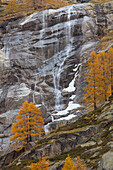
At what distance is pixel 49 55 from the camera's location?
177ft

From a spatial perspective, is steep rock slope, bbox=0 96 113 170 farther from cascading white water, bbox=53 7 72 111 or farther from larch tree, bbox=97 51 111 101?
cascading white water, bbox=53 7 72 111

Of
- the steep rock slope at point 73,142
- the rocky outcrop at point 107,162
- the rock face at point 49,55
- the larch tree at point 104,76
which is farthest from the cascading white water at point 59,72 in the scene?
the rocky outcrop at point 107,162

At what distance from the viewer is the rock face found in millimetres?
44625

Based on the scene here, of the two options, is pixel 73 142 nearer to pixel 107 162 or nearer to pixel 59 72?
pixel 107 162

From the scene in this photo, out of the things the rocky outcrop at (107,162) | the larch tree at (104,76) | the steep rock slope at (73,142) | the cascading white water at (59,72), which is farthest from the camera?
the cascading white water at (59,72)

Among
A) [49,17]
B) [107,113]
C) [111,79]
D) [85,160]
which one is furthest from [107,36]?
[85,160]

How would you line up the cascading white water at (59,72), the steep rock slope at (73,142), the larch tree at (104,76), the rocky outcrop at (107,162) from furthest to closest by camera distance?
the cascading white water at (59,72)
the larch tree at (104,76)
the steep rock slope at (73,142)
the rocky outcrop at (107,162)

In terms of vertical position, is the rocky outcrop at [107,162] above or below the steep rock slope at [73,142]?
above

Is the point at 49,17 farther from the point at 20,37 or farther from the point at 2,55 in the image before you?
the point at 2,55

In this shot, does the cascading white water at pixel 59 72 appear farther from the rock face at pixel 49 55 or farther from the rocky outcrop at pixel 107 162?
the rocky outcrop at pixel 107 162

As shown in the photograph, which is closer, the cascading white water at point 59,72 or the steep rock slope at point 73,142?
the steep rock slope at point 73,142

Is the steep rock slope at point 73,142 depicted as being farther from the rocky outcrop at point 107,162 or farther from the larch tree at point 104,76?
the rocky outcrop at point 107,162

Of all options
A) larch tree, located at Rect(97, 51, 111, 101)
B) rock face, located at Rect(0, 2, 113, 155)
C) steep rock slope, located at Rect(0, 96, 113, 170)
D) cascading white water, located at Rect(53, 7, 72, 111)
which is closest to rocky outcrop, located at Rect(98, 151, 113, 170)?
steep rock slope, located at Rect(0, 96, 113, 170)

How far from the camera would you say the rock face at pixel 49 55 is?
44.6m
